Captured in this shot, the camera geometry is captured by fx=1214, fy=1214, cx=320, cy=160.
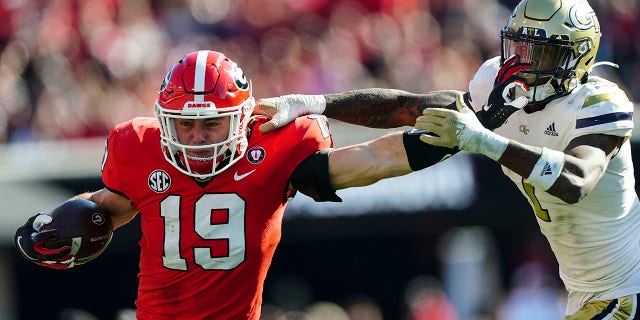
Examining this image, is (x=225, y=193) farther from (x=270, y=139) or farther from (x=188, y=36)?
(x=188, y=36)

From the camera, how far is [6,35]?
9.41 m

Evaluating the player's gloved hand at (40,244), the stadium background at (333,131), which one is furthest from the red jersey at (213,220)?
the stadium background at (333,131)

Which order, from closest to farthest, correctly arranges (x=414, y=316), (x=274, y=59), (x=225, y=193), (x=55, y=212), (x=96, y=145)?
1. (x=225, y=193)
2. (x=55, y=212)
3. (x=96, y=145)
4. (x=414, y=316)
5. (x=274, y=59)

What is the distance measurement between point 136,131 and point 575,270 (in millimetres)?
1888

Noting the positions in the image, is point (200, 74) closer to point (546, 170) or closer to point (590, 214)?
point (546, 170)

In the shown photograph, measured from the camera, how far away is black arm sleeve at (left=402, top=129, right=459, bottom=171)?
450 centimetres

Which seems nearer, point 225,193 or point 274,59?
point 225,193

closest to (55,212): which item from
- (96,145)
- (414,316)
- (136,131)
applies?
(136,131)

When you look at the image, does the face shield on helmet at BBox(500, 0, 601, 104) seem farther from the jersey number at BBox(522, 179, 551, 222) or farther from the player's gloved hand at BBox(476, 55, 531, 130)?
the jersey number at BBox(522, 179, 551, 222)

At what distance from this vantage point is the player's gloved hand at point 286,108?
4.80 meters

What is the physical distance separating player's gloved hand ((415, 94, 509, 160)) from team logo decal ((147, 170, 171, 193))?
1.03 m

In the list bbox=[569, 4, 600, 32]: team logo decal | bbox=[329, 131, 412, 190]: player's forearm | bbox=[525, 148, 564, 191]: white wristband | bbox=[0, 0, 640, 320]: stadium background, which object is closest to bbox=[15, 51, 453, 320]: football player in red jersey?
bbox=[329, 131, 412, 190]: player's forearm

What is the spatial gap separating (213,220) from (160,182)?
266 mm

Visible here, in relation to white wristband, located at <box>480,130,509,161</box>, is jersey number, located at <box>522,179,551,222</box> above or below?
below
